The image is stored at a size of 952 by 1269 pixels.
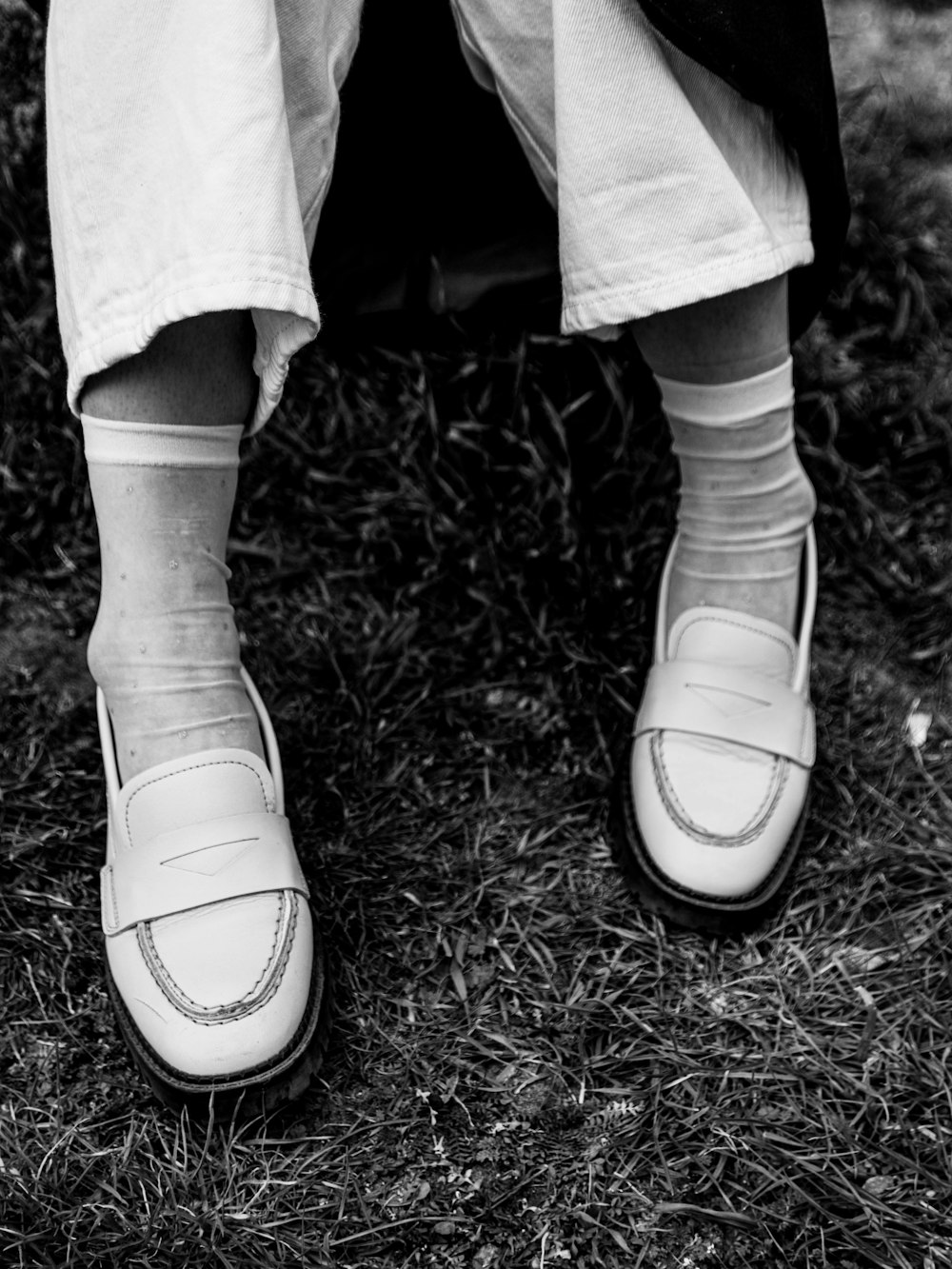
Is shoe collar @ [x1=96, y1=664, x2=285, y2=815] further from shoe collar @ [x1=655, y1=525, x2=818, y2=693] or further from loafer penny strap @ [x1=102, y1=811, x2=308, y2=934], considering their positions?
shoe collar @ [x1=655, y1=525, x2=818, y2=693]

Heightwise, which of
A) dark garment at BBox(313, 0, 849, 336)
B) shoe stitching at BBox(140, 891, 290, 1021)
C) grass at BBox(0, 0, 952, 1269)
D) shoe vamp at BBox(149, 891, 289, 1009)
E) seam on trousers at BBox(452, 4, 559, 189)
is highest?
seam on trousers at BBox(452, 4, 559, 189)

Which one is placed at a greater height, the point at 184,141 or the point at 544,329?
the point at 184,141

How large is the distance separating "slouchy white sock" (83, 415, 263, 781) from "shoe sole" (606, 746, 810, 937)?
417mm

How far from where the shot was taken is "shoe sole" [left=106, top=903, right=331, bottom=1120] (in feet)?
3.43

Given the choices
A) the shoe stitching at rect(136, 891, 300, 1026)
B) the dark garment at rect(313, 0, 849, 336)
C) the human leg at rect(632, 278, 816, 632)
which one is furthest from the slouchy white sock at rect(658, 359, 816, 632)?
the shoe stitching at rect(136, 891, 300, 1026)

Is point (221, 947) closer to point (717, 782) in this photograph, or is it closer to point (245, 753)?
point (245, 753)

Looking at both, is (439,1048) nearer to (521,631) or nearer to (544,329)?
(521,631)

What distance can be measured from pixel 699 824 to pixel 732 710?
5.3 inches

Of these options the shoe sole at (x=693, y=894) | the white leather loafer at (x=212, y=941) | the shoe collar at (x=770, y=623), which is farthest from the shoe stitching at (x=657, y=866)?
the white leather loafer at (x=212, y=941)

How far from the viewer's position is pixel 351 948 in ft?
4.09

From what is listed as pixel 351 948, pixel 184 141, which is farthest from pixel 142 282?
pixel 351 948

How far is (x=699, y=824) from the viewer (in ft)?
4.02

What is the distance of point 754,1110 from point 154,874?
23.5 inches

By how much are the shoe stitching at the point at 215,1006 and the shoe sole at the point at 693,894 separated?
0.37 m
